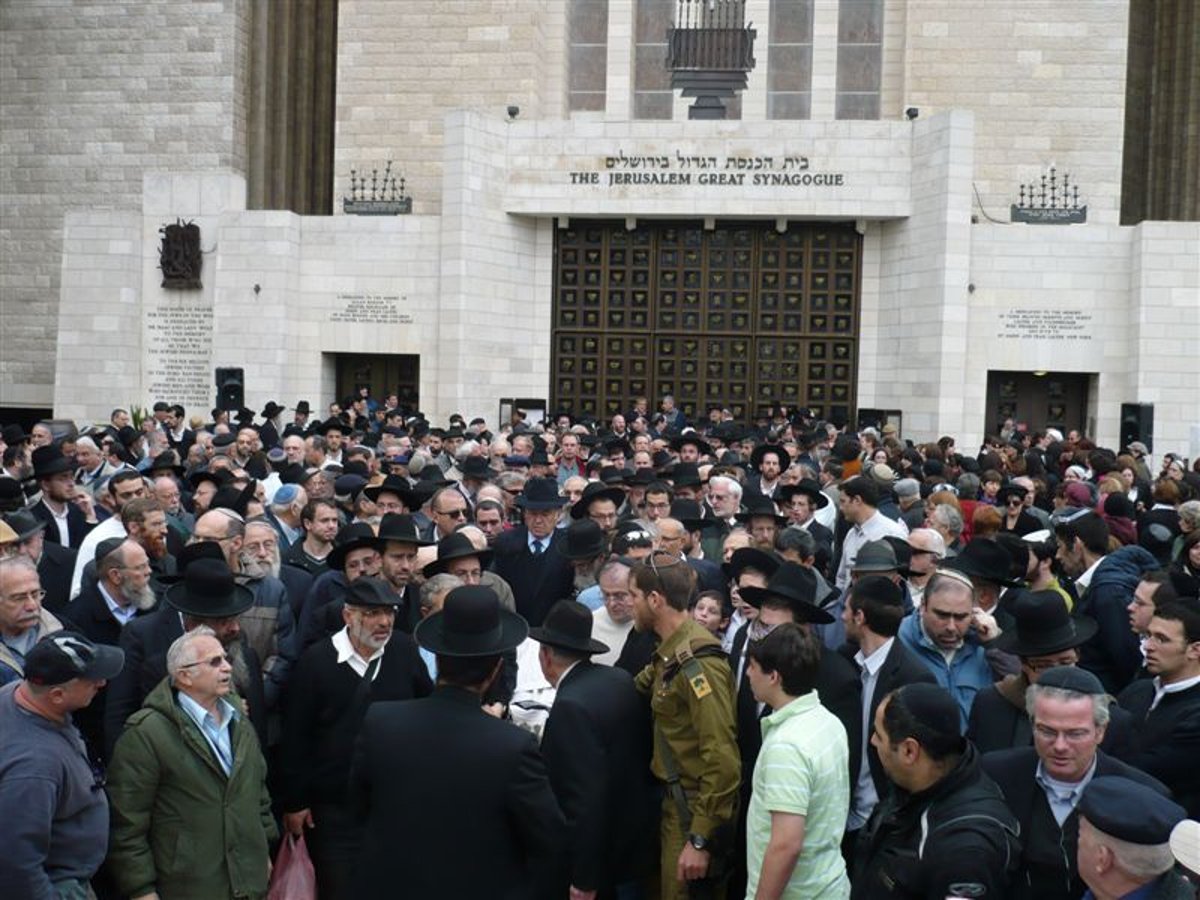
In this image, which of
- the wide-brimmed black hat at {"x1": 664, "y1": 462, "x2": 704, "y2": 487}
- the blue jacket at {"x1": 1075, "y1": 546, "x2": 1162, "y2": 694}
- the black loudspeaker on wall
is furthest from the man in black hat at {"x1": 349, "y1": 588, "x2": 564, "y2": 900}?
the black loudspeaker on wall

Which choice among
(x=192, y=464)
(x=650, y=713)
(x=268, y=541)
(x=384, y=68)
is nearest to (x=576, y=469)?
(x=192, y=464)

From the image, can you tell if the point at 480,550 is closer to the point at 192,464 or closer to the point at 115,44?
the point at 192,464

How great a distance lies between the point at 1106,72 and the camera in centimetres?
2539

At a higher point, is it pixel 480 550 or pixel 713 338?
pixel 713 338

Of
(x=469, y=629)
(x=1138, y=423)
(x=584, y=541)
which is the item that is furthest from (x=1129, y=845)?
(x=1138, y=423)

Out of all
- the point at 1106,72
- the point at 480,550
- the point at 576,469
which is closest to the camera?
the point at 480,550

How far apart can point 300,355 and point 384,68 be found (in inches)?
281

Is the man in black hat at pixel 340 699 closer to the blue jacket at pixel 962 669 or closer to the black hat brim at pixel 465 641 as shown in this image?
the black hat brim at pixel 465 641

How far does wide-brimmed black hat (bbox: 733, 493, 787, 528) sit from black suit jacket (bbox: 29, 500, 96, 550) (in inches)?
184

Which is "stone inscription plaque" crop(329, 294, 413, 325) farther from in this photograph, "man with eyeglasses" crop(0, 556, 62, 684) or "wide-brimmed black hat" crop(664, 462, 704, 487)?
"man with eyeglasses" crop(0, 556, 62, 684)

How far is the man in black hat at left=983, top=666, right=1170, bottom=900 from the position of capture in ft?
13.6

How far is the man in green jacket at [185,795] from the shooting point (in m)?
4.86

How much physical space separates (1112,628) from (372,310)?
689 inches

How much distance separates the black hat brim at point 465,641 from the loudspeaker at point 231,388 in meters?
18.1
